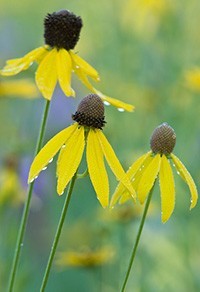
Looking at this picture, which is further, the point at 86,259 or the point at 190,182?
the point at 86,259

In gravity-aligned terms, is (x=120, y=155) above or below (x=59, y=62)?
below

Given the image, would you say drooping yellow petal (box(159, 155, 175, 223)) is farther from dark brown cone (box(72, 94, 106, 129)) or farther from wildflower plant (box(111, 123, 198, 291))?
dark brown cone (box(72, 94, 106, 129))

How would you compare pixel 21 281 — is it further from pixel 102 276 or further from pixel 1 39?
pixel 1 39

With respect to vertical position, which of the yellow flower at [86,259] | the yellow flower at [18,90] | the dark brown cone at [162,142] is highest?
the dark brown cone at [162,142]

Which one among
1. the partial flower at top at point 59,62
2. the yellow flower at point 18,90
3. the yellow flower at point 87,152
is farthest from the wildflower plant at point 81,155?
the yellow flower at point 18,90

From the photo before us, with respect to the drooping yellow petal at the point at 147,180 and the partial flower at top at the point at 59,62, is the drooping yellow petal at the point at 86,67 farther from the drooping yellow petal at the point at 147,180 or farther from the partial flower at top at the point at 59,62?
the drooping yellow petal at the point at 147,180

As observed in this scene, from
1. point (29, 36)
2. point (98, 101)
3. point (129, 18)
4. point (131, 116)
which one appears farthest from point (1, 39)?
point (98, 101)

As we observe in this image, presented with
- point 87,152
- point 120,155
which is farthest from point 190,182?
point 120,155

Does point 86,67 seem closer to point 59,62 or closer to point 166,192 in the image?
point 59,62
